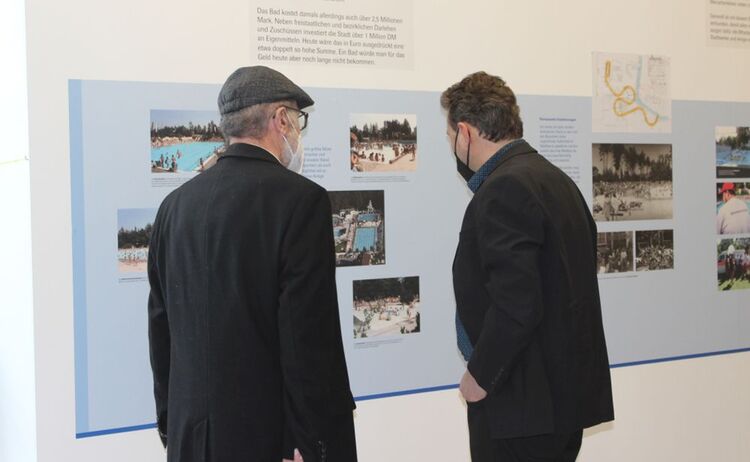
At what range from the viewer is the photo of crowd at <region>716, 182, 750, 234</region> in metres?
4.21

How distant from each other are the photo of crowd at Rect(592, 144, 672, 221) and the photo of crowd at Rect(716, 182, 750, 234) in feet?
1.13

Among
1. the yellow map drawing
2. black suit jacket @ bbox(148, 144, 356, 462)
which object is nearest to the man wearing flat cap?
black suit jacket @ bbox(148, 144, 356, 462)

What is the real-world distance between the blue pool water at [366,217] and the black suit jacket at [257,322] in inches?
50.5

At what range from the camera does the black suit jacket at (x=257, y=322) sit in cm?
198

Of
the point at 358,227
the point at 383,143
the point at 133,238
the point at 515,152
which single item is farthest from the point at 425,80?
the point at 133,238

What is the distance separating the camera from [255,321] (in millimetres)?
1996

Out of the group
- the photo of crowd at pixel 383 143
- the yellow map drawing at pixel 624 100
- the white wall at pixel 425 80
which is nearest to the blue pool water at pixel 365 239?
the photo of crowd at pixel 383 143

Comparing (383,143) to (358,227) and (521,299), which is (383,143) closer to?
(358,227)

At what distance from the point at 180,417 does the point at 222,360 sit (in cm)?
22

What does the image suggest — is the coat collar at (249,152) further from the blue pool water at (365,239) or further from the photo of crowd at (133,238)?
the blue pool water at (365,239)

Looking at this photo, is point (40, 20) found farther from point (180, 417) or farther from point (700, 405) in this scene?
point (700, 405)

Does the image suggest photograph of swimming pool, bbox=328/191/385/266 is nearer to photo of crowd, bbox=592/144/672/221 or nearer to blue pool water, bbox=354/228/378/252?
blue pool water, bbox=354/228/378/252

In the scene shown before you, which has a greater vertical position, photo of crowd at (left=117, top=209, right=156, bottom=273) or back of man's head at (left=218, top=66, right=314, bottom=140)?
back of man's head at (left=218, top=66, right=314, bottom=140)

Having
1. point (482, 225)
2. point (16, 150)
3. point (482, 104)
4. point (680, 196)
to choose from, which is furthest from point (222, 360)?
point (680, 196)
